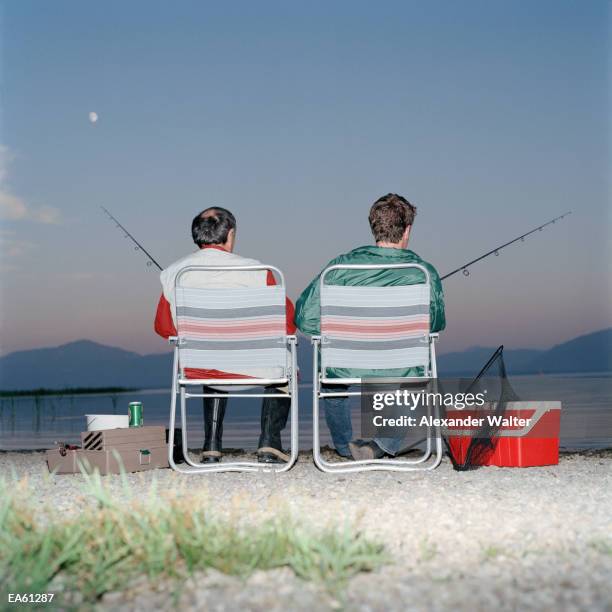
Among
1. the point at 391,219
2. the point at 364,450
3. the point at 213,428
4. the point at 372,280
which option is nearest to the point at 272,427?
the point at 213,428

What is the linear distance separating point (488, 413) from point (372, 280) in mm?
898

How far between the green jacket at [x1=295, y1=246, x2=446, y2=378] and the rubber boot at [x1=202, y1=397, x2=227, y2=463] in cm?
68

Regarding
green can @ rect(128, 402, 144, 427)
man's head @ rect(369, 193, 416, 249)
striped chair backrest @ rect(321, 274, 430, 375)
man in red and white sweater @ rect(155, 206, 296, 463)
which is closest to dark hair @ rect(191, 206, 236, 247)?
man in red and white sweater @ rect(155, 206, 296, 463)

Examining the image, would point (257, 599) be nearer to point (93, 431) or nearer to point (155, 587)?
point (155, 587)

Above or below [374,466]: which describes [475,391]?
above

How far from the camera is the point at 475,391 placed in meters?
4.82

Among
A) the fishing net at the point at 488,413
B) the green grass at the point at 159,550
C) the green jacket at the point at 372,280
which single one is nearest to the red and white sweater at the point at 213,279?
the green jacket at the point at 372,280

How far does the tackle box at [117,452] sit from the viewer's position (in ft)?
16.2

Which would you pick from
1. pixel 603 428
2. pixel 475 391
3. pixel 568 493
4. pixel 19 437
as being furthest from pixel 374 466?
pixel 19 437

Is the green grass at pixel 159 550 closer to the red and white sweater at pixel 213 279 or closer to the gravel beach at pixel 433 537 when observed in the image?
the gravel beach at pixel 433 537

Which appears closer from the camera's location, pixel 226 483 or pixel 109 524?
pixel 109 524

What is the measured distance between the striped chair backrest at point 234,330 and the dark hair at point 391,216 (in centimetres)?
62

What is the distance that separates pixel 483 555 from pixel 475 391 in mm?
2185

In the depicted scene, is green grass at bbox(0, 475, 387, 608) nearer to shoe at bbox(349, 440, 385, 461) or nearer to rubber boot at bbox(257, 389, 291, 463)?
shoe at bbox(349, 440, 385, 461)
